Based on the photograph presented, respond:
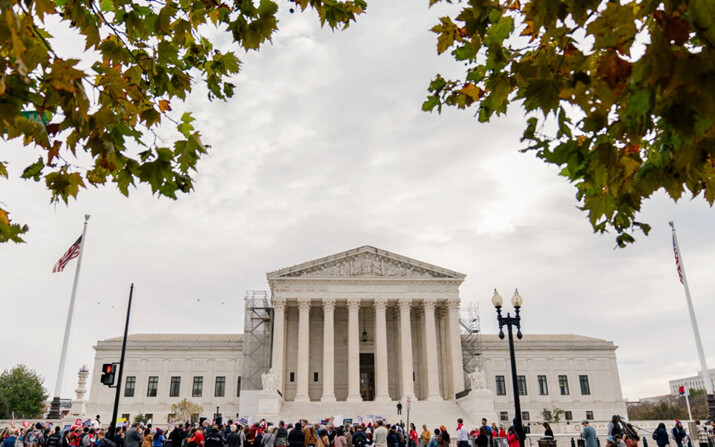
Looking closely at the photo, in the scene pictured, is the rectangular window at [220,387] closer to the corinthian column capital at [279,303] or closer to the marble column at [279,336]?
the marble column at [279,336]

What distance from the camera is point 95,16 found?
467 cm

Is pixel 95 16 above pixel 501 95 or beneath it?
above

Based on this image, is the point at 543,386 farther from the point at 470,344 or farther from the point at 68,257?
the point at 68,257

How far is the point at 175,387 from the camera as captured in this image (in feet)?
185

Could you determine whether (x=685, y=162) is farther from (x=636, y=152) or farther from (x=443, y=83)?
(x=443, y=83)

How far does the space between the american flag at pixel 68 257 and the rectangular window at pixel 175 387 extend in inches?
1242

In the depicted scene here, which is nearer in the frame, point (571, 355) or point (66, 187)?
point (66, 187)

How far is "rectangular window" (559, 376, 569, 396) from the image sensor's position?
58.9 meters

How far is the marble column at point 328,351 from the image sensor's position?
44.7m

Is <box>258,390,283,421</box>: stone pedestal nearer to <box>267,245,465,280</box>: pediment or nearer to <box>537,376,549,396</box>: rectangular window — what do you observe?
<box>267,245,465,280</box>: pediment

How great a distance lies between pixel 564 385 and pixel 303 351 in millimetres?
31622

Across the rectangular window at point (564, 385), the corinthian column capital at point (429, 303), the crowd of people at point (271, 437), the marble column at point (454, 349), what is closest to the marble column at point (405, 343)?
the corinthian column capital at point (429, 303)

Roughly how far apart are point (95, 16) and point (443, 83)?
3491mm

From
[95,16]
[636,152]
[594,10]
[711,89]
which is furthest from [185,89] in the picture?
[711,89]
